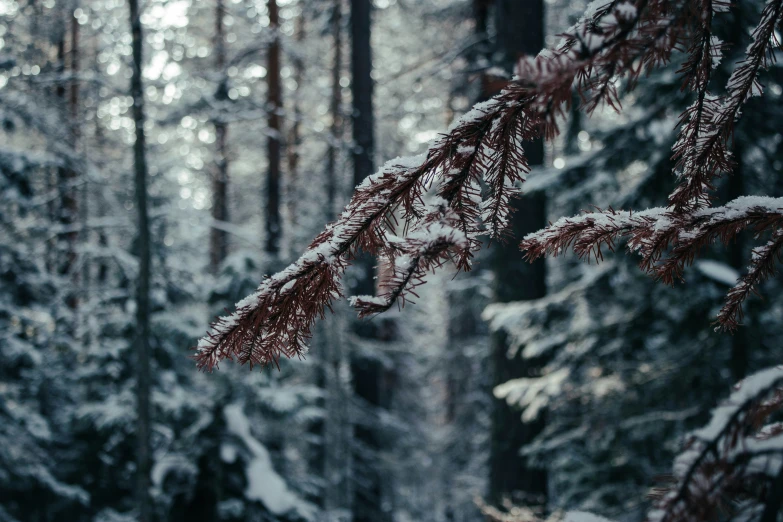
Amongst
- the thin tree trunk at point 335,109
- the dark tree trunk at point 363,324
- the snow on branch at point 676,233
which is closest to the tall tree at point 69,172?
the dark tree trunk at point 363,324

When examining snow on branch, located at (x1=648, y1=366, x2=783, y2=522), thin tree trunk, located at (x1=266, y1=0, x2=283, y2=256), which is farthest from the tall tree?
snow on branch, located at (x1=648, y1=366, x2=783, y2=522)

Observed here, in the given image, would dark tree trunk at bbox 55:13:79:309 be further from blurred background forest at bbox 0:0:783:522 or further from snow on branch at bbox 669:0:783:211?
snow on branch at bbox 669:0:783:211

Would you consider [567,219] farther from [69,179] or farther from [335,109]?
[335,109]

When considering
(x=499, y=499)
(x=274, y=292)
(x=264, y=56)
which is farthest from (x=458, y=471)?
(x=274, y=292)

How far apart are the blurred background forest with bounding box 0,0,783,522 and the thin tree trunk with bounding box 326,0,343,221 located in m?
0.09

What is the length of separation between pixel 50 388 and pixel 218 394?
5406 mm

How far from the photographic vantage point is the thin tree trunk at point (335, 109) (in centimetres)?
1081

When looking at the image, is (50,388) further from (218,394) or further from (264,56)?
(264,56)

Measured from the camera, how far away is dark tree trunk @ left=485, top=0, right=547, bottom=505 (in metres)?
6.32

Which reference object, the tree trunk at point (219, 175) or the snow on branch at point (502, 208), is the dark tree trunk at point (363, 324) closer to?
the tree trunk at point (219, 175)

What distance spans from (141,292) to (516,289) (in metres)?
4.63

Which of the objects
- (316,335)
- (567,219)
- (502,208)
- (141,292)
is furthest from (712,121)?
(316,335)

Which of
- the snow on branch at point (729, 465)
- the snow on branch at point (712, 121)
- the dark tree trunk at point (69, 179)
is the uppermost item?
the dark tree trunk at point (69, 179)

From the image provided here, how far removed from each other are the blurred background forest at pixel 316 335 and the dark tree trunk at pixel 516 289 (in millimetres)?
28
